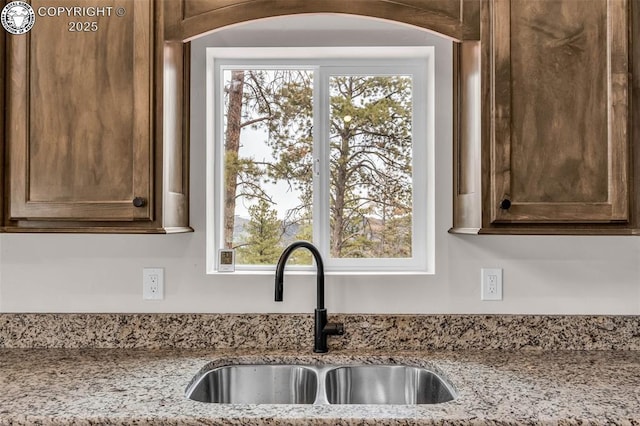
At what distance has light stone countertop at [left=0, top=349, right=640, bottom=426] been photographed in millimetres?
1084

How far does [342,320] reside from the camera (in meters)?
1.69

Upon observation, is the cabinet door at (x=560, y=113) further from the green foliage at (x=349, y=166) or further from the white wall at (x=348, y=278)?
the green foliage at (x=349, y=166)

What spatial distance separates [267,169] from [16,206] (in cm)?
83

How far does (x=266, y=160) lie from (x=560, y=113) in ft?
3.34

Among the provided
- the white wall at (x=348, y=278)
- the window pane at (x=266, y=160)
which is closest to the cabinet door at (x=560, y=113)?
the white wall at (x=348, y=278)

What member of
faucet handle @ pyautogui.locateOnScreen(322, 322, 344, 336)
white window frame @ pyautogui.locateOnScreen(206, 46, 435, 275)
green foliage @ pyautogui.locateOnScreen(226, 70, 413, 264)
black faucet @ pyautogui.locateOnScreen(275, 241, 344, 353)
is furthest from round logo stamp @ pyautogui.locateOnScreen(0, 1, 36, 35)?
faucet handle @ pyautogui.locateOnScreen(322, 322, 344, 336)

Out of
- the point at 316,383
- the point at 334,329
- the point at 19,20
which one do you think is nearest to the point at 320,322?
the point at 334,329

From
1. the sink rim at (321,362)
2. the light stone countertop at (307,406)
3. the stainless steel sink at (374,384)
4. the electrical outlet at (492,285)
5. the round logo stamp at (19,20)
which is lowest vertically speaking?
the stainless steel sink at (374,384)

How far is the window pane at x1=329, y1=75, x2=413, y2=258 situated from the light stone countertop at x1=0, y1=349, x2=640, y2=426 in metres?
0.44

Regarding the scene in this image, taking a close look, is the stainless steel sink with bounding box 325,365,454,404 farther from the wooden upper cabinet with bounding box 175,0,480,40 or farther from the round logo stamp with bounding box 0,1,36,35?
the round logo stamp with bounding box 0,1,36,35

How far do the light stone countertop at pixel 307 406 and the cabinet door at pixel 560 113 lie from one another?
449mm

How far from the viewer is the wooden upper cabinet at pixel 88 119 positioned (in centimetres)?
143

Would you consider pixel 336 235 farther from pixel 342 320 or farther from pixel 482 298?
pixel 482 298

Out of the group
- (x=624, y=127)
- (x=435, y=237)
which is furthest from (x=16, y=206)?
(x=624, y=127)
